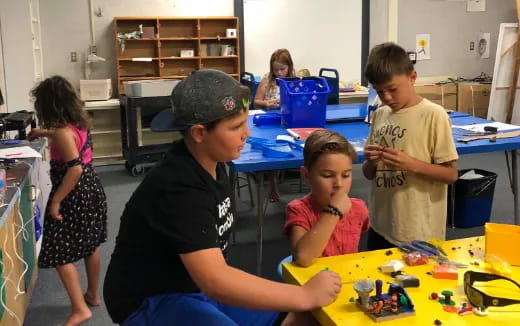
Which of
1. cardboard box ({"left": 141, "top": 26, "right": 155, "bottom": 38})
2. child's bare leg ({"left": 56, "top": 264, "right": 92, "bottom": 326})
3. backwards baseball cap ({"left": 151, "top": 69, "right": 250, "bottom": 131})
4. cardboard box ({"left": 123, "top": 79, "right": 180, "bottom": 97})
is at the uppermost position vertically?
cardboard box ({"left": 141, "top": 26, "right": 155, "bottom": 38})

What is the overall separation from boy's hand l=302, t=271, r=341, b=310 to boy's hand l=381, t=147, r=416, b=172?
2.65 ft

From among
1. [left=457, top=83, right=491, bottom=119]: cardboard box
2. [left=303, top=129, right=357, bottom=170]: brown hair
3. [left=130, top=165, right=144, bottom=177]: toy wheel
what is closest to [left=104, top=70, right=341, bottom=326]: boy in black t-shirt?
[left=303, top=129, right=357, bottom=170]: brown hair

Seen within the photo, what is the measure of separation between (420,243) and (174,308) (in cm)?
71

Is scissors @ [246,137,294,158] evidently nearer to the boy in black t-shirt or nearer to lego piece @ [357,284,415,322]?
the boy in black t-shirt

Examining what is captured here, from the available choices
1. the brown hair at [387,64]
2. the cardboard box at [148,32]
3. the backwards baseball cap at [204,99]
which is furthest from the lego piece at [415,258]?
the cardboard box at [148,32]

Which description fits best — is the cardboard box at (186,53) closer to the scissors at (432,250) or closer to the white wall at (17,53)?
the white wall at (17,53)

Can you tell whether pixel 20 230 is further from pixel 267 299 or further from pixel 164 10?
pixel 164 10

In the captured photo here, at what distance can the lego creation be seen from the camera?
114 cm

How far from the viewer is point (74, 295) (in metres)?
2.59

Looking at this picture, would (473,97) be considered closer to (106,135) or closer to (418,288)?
(106,135)

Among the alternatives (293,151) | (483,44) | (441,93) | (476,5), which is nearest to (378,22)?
(441,93)

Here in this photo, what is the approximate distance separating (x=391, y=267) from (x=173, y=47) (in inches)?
202

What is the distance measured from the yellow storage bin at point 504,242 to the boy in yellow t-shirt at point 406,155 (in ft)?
1.78

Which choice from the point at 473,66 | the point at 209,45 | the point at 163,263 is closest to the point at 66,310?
the point at 163,263
